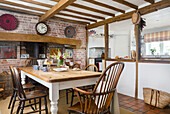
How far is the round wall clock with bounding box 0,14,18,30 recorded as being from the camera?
11.6 feet

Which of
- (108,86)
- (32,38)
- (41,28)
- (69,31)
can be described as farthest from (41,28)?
(108,86)

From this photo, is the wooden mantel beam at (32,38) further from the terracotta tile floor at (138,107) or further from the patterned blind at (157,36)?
the patterned blind at (157,36)

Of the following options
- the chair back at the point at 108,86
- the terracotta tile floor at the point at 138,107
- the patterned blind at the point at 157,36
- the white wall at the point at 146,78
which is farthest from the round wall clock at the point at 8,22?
the patterned blind at the point at 157,36

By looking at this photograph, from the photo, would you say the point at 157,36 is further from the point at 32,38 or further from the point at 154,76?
the point at 32,38

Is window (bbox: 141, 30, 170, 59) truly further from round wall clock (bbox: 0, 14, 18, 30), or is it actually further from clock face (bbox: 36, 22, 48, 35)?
round wall clock (bbox: 0, 14, 18, 30)

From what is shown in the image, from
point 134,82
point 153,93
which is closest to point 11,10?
point 134,82

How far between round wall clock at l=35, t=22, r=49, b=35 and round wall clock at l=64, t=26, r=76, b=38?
78cm

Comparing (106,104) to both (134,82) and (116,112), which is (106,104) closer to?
(116,112)

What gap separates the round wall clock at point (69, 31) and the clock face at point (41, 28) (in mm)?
777

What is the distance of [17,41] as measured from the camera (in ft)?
13.1

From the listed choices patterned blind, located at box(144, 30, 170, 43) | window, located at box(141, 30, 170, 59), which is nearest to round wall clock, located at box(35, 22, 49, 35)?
window, located at box(141, 30, 170, 59)

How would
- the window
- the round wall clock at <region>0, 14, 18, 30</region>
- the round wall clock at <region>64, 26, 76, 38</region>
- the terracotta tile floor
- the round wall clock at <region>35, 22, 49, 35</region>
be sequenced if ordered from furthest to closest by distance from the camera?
the window < the round wall clock at <region>64, 26, 76, 38</region> < the round wall clock at <region>35, 22, 49, 35</region> < the round wall clock at <region>0, 14, 18, 30</region> < the terracotta tile floor

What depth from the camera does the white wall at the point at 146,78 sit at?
285 cm

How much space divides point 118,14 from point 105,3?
33.6 inches
